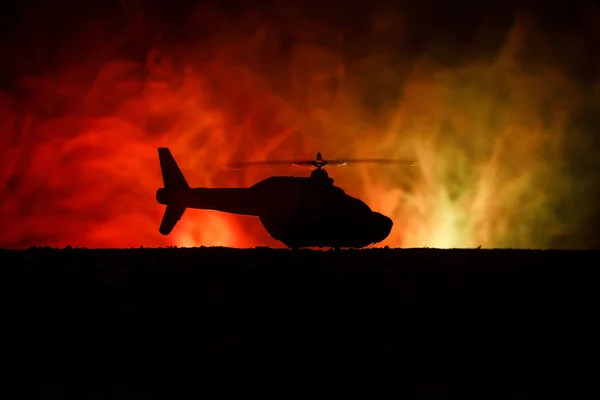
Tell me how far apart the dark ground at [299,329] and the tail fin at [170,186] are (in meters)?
13.1

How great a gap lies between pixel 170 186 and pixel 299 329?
24.0 meters

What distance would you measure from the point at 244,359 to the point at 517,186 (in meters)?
51.4

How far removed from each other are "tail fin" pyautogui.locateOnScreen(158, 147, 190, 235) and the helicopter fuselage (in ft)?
15.1

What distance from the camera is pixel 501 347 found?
14.0 m

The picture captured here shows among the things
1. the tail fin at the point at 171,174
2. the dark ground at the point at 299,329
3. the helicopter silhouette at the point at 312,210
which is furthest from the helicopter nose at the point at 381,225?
the tail fin at the point at 171,174

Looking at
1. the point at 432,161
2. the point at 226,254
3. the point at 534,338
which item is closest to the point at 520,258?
the point at 226,254

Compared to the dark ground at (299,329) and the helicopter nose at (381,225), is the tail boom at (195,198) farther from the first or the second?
the dark ground at (299,329)

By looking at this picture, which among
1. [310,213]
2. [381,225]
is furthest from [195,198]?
[381,225]

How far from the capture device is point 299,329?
14500 mm

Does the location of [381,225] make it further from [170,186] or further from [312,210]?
[170,186]

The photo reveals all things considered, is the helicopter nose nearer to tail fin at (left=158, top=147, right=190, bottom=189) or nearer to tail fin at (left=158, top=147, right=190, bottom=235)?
tail fin at (left=158, top=147, right=190, bottom=235)

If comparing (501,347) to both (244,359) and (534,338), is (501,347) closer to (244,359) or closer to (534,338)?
(534,338)

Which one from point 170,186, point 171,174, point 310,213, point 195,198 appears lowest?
point 310,213

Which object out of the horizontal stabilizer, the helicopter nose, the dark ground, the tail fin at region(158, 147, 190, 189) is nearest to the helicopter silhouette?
the helicopter nose
